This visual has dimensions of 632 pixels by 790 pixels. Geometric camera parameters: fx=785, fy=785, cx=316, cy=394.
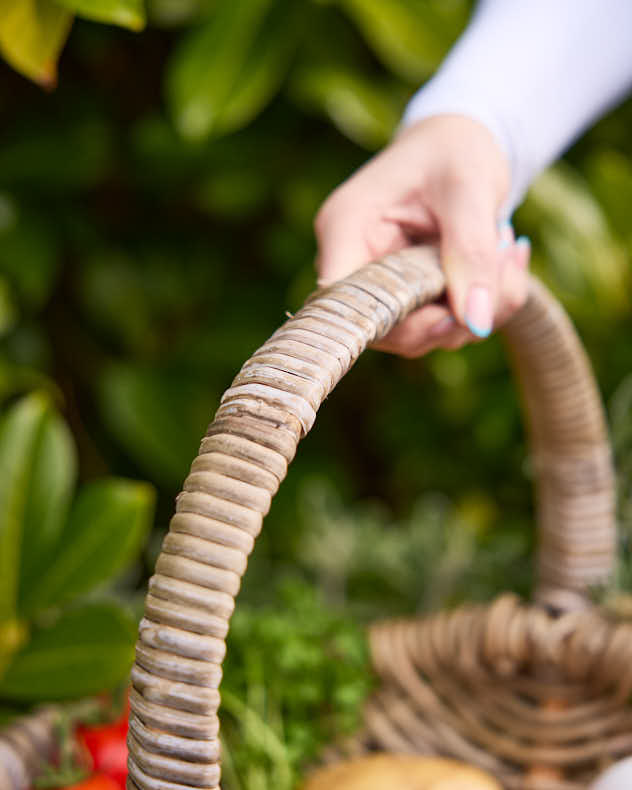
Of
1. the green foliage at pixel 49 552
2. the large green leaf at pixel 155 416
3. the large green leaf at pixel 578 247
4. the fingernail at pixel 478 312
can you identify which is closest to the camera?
the fingernail at pixel 478 312

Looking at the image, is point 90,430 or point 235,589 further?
point 90,430

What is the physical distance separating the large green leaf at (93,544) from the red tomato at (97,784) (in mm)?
149

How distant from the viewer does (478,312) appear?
443mm

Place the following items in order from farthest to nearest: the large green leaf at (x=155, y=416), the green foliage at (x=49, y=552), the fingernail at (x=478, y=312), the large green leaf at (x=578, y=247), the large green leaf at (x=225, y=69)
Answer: the large green leaf at (x=155, y=416) < the large green leaf at (x=578, y=247) < the large green leaf at (x=225, y=69) < the green foliage at (x=49, y=552) < the fingernail at (x=478, y=312)

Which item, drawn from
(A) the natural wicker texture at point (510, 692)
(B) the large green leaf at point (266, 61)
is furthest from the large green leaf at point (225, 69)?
(A) the natural wicker texture at point (510, 692)

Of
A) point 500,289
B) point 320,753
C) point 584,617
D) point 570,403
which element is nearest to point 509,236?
point 500,289

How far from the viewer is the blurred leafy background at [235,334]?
597 millimetres

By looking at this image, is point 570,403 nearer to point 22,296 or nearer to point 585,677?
point 585,677

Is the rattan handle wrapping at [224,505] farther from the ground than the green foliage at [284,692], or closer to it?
farther from the ground

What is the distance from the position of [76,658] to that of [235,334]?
1.86ft

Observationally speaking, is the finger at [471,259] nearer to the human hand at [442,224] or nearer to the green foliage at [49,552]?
the human hand at [442,224]

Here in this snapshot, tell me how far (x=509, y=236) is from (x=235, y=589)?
31 centimetres

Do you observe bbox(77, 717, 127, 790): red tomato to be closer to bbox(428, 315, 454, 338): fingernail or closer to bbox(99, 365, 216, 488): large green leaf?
bbox(428, 315, 454, 338): fingernail

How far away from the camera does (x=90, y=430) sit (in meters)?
1.16
